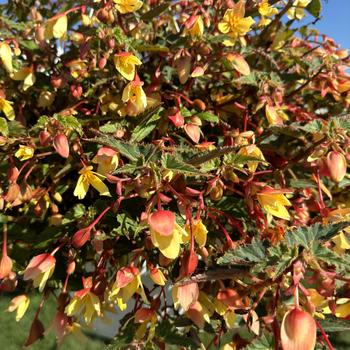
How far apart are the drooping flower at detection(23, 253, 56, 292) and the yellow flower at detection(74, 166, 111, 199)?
105mm

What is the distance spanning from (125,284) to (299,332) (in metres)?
0.25

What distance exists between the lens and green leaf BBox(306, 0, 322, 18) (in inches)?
36.7

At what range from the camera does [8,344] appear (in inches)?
59.5

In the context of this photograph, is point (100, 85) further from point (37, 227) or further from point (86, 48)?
point (37, 227)

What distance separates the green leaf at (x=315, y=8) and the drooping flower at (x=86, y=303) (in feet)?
2.23

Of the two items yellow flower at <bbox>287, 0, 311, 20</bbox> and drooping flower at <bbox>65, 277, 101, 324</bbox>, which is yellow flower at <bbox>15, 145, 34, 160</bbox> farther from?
yellow flower at <bbox>287, 0, 311, 20</bbox>

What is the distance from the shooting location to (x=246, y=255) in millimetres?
574

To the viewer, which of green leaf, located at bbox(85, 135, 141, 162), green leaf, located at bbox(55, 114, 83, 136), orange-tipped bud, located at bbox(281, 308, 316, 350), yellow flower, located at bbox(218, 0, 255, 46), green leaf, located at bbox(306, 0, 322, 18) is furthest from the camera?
green leaf, located at bbox(306, 0, 322, 18)

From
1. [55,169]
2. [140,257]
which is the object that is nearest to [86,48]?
[55,169]

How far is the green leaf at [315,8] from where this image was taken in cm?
93

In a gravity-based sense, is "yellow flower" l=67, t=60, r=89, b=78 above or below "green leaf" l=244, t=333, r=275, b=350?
above

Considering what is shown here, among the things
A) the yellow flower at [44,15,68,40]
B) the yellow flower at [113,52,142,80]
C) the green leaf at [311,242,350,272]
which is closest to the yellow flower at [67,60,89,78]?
the yellow flower at [44,15,68,40]

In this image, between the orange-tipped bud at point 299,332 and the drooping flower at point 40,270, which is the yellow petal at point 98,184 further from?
the orange-tipped bud at point 299,332

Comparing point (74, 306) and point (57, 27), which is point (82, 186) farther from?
point (57, 27)
